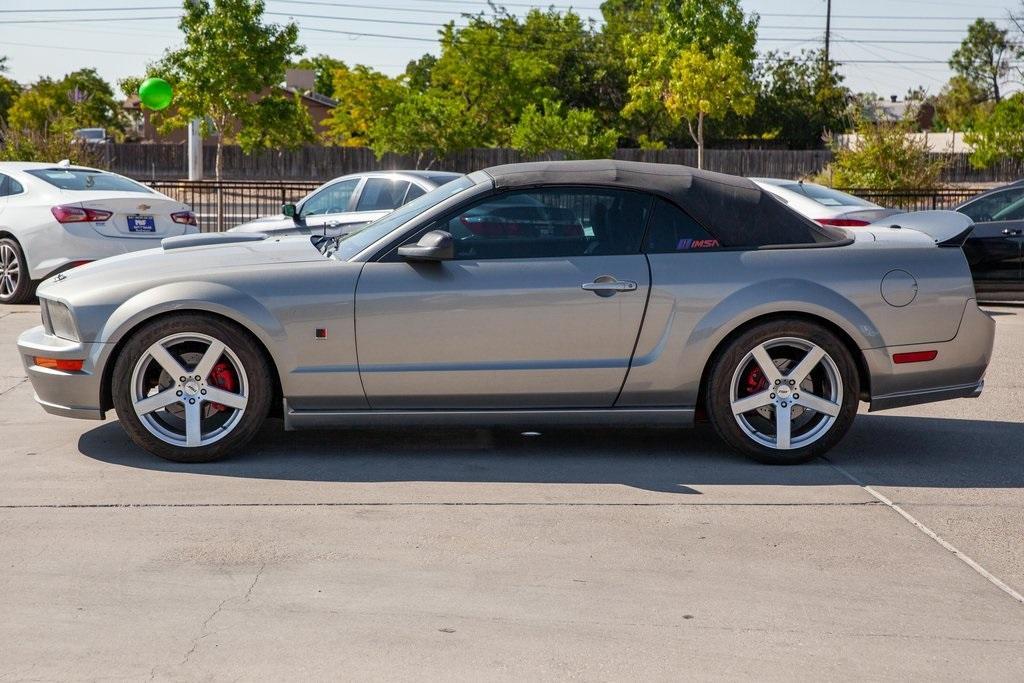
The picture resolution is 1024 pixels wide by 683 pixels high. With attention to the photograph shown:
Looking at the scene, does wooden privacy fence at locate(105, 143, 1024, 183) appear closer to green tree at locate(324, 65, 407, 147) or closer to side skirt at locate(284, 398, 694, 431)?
green tree at locate(324, 65, 407, 147)

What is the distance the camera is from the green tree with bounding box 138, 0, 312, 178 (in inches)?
1453

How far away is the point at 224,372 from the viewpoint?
6.01 metres

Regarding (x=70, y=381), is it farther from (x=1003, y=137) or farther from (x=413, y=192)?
(x=1003, y=137)

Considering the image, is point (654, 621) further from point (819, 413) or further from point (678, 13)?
point (678, 13)

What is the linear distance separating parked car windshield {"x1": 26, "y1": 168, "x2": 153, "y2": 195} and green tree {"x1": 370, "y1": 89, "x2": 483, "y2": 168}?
3375 centimetres

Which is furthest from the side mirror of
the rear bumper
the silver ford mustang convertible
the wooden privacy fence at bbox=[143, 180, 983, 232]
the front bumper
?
the wooden privacy fence at bbox=[143, 180, 983, 232]

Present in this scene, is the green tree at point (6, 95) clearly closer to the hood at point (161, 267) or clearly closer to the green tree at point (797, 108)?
the green tree at point (797, 108)

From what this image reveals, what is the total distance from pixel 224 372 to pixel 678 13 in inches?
A: 2230

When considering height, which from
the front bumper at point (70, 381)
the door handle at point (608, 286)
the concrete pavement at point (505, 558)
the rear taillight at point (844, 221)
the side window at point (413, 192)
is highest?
the side window at point (413, 192)

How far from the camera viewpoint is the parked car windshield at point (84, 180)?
42.3 ft

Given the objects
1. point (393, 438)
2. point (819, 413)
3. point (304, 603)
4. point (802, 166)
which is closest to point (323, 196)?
point (393, 438)

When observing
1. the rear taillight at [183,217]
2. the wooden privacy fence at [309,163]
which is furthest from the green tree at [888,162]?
the wooden privacy fence at [309,163]

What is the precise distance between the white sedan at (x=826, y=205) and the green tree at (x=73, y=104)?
168 feet

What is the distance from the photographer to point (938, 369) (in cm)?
622
